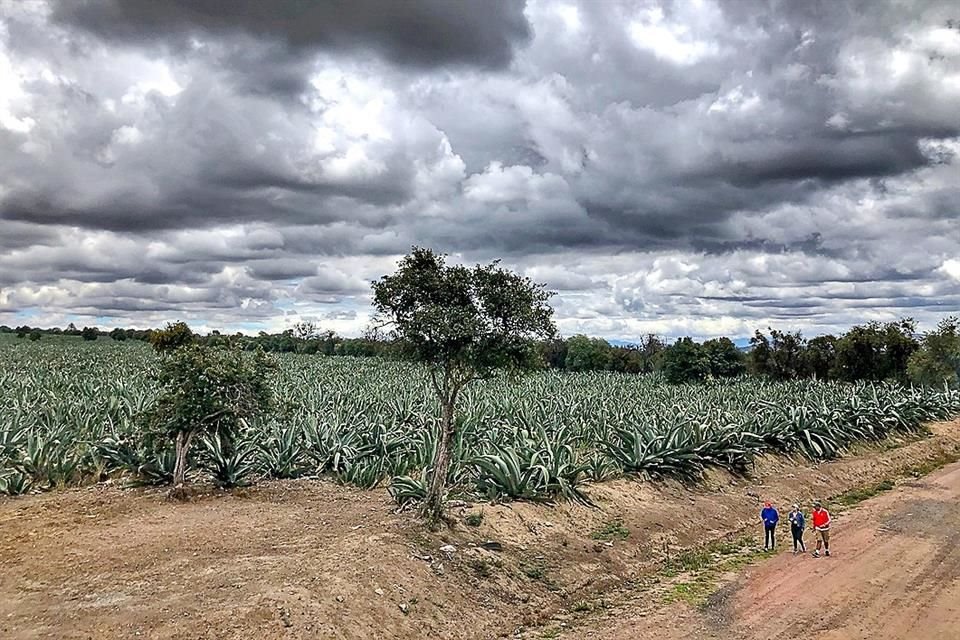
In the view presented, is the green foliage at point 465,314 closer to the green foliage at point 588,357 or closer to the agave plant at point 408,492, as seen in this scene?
the agave plant at point 408,492

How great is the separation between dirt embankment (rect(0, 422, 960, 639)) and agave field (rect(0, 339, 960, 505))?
28.5 inches

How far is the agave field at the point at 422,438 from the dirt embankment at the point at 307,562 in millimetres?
723

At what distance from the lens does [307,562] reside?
8.57 metres

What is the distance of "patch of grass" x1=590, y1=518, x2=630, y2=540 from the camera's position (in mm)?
11841

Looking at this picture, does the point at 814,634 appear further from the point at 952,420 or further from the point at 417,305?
the point at 952,420

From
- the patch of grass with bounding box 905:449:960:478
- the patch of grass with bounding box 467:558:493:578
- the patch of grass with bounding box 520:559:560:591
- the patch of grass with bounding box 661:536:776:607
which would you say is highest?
the patch of grass with bounding box 467:558:493:578

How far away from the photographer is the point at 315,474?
14.0 m

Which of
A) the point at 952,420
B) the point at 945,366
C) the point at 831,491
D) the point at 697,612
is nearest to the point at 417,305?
the point at 697,612

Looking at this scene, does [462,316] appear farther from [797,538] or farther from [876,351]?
[876,351]

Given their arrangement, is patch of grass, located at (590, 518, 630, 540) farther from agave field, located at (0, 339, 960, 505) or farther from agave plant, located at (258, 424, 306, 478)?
agave plant, located at (258, 424, 306, 478)

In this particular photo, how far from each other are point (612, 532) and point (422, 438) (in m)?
4.77

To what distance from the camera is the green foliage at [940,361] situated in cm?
3753

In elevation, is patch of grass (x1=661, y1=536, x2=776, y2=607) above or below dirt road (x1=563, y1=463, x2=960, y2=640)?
below

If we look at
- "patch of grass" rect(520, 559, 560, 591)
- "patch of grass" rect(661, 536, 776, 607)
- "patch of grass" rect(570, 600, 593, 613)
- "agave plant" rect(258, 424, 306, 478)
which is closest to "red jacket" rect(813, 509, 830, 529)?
"patch of grass" rect(661, 536, 776, 607)
